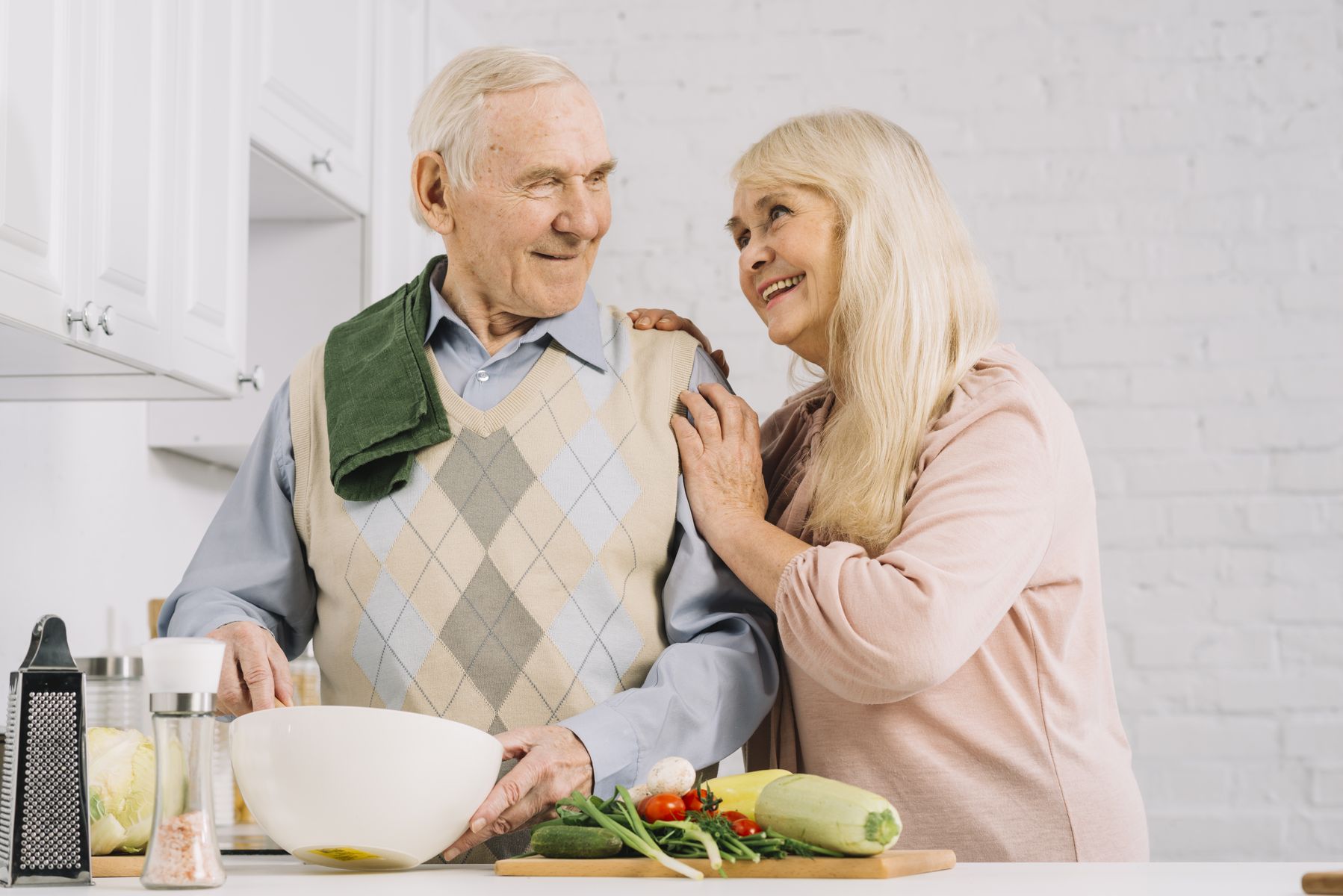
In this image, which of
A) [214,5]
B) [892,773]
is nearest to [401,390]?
[892,773]

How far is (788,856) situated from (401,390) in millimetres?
772

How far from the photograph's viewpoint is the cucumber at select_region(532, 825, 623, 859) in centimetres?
114

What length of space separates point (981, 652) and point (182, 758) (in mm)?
866

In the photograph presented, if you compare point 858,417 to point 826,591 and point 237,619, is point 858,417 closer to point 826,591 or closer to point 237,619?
point 826,591

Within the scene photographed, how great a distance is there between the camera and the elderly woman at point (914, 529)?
140 centimetres

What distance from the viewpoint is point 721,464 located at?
1631 mm

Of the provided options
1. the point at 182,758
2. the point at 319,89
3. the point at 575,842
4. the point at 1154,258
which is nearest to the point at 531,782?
the point at 575,842

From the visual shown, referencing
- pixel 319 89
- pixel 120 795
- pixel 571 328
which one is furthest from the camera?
pixel 319 89

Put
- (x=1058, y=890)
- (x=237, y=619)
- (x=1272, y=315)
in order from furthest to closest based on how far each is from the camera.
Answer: (x=1272, y=315)
(x=237, y=619)
(x=1058, y=890)

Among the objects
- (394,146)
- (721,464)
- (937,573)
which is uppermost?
(394,146)

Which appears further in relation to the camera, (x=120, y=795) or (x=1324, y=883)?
(x=120, y=795)

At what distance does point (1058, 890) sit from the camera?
101cm

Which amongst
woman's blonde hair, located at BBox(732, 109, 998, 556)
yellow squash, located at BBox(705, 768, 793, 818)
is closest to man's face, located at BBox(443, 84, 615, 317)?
woman's blonde hair, located at BBox(732, 109, 998, 556)

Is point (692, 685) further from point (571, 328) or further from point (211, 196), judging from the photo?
point (211, 196)
